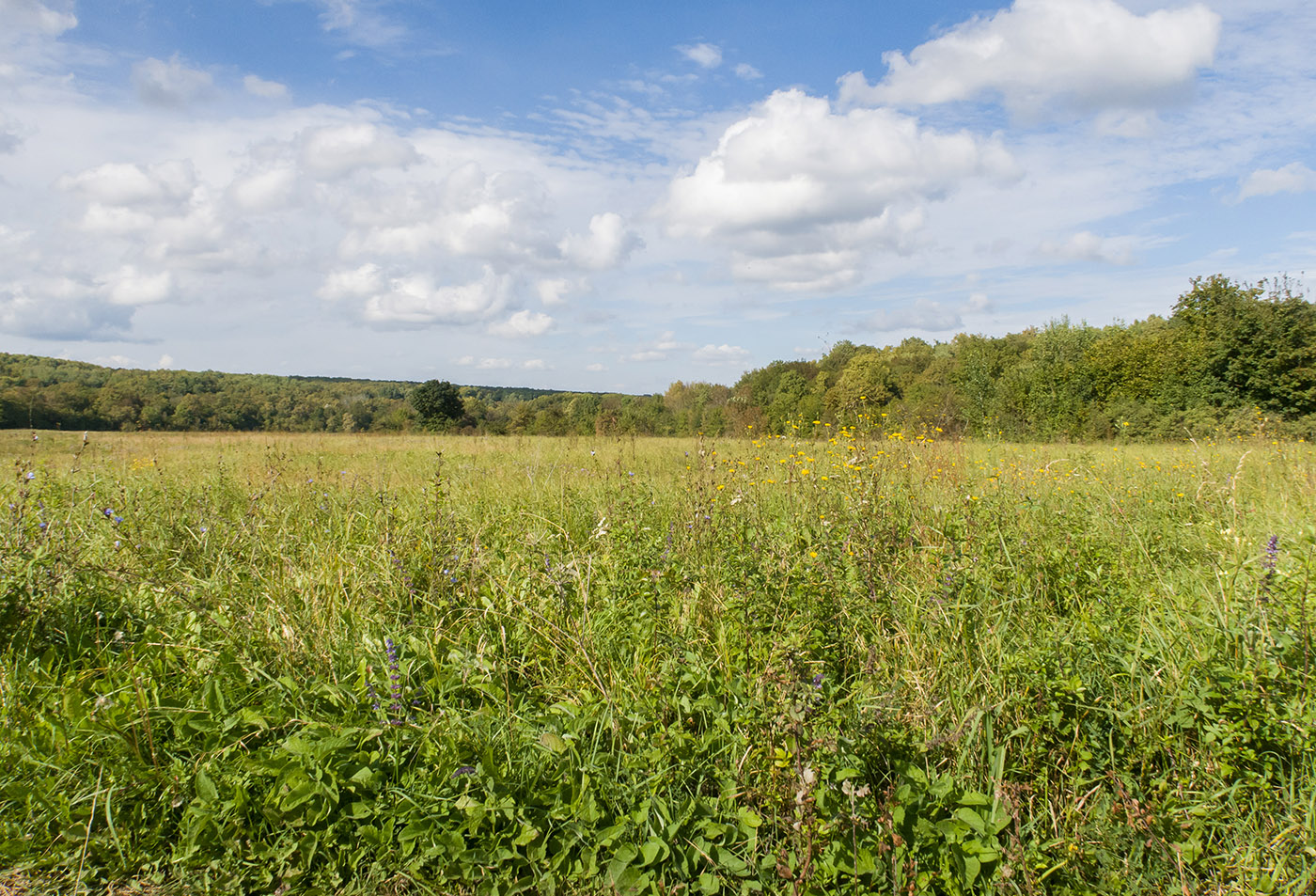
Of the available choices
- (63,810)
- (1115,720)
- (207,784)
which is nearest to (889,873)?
(1115,720)

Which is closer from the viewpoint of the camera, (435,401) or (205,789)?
(205,789)

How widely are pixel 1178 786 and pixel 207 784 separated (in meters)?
2.99

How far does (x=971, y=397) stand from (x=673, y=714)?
32032mm

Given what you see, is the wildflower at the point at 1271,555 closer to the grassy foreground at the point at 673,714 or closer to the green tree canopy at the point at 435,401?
the grassy foreground at the point at 673,714

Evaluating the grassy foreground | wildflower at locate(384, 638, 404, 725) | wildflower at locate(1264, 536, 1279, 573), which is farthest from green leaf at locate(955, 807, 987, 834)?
wildflower at locate(384, 638, 404, 725)

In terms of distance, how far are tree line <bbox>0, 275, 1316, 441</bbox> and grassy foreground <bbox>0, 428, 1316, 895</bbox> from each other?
9.59ft

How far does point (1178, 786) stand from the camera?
6.36ft

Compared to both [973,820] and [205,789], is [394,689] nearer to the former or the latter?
[205,789]

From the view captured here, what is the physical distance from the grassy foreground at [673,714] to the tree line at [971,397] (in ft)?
9.59

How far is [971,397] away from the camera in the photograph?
1190 inches

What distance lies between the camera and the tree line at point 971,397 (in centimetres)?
1091

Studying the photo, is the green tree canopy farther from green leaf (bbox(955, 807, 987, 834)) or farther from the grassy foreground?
green leaf (bbox(955, 807, 987, 834))

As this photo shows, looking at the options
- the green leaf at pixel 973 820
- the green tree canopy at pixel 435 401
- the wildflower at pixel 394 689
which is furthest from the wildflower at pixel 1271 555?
the green tree canopy at pixel 435 401

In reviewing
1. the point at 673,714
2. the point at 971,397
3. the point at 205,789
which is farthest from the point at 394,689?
the point at 971,397
